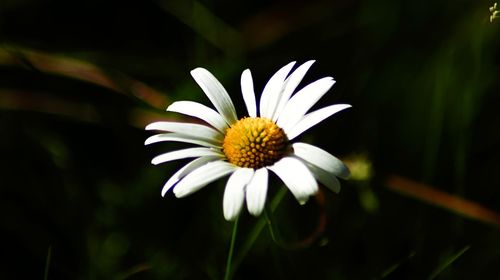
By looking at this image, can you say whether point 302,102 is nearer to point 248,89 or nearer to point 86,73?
point 248,89

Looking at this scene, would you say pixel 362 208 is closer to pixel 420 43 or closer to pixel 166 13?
pixel 420 43

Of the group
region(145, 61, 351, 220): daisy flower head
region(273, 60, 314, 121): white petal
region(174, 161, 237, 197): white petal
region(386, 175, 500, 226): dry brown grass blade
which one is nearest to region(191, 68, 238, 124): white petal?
region(145, 61, 351, 220): daisy flower head

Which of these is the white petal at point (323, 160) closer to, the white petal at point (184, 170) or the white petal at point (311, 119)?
the white petal at point (311, 119)

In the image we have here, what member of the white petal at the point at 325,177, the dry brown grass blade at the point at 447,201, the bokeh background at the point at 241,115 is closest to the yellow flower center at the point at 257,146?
the white petal at the point at 325,177

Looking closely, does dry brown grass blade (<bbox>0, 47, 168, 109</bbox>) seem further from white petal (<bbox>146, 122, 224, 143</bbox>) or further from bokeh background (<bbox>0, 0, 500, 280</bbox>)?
white petal (<bbox>146, 122, 224, 143</bbox>)

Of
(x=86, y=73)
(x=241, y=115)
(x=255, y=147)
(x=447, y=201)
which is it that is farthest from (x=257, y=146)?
(x=86, y=73)

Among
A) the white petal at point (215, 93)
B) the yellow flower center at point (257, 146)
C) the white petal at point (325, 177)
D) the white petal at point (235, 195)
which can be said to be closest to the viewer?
the white petal at point (235, 195)

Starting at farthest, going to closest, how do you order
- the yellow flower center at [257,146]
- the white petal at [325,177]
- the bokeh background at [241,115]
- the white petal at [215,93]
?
the bokeh background at [241,115], the white petal at [215,93], the yellow flower center at [257,146], the white petal at [325,177]
